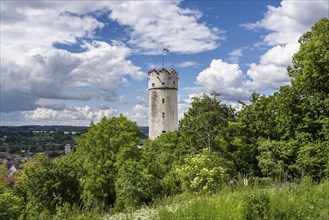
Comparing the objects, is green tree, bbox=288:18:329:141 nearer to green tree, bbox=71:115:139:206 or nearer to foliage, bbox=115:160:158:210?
foliage, bbox=115:160:158:210

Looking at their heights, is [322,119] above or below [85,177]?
above

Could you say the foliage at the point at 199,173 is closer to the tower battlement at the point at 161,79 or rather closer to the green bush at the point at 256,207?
the green bush at the point at 256,207

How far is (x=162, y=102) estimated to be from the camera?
56031mm

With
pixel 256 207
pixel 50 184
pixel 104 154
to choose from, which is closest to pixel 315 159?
pixel 104 154

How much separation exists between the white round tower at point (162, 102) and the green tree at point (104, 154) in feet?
70.5

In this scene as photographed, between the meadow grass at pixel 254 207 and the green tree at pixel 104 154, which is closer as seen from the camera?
the meadow grass at pixel 254 207

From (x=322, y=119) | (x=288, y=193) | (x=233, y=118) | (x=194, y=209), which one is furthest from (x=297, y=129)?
(x=194, y=209)

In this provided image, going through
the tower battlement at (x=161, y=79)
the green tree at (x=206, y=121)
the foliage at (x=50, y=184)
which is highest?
the tower battlement at (x=161, y=79)

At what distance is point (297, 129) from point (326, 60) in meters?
6.00

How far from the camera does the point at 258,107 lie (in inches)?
1236

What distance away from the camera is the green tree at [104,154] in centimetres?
2966

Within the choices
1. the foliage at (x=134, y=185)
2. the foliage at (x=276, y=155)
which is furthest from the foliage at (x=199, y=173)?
the foliage at (x=276, y=155)

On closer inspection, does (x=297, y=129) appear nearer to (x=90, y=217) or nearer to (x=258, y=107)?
(x=258, y=107)

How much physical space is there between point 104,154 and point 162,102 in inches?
999
